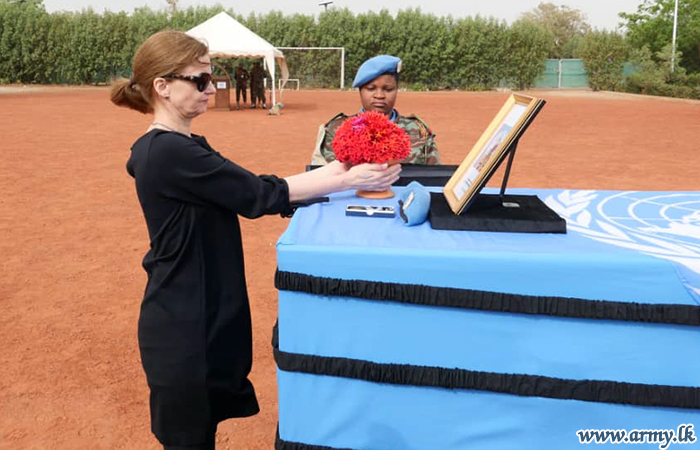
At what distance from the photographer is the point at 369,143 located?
2232 millimetres

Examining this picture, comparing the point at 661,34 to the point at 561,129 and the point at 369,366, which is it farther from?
the point at 369,366

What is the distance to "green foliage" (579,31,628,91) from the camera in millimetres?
38719

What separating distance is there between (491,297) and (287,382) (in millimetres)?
613

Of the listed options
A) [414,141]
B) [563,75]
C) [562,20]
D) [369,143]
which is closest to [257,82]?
[414,141]

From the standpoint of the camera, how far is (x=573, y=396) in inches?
69.4

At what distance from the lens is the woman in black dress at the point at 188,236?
185 centimetres

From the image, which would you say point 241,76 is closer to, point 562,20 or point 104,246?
point 104,246

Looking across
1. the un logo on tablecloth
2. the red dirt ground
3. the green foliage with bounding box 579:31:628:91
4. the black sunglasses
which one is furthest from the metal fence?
the black sunglasses

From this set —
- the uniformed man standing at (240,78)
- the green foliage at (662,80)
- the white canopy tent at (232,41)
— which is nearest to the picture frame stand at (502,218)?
the white canopy tent at (232,41)

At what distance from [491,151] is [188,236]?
3.11 feet

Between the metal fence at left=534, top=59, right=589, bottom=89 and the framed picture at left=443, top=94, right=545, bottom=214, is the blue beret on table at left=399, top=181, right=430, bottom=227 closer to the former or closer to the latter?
the framed picture at left=443, top=94, right=545, bottom=214

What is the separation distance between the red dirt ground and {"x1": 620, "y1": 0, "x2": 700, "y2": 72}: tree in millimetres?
31937

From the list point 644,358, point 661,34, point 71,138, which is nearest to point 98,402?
point 644,358

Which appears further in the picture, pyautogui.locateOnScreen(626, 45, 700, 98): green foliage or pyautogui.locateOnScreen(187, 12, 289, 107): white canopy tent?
pyautogui.locateOnScreen(626, 45, 700, 98): green foliage
